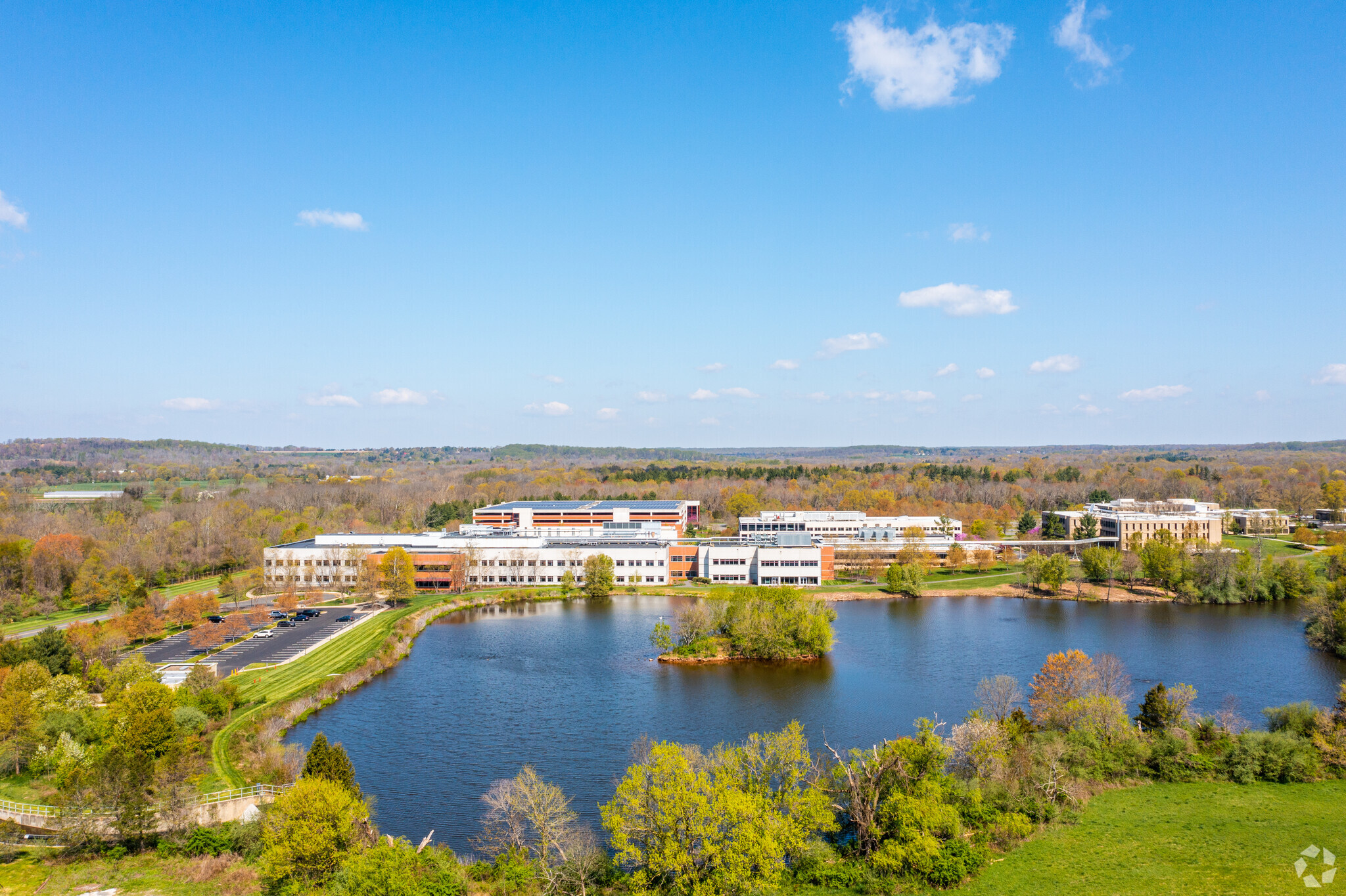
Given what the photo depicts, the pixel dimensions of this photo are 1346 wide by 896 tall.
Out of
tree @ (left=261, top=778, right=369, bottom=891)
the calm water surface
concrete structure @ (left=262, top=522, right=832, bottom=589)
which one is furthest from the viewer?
concrete structure @ (left=262, top=522, right=832, bottom=589)

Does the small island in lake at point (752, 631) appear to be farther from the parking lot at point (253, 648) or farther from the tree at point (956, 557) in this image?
the tree at point (956, 557)

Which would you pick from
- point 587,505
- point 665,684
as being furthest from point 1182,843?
point 587,505

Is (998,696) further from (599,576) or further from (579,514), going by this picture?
(579,514)

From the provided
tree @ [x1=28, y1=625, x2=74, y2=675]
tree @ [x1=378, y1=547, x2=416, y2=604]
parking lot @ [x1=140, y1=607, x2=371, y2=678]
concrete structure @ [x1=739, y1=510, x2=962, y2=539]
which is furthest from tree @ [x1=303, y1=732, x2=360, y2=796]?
concrete structure @ [x1=739, y1=510, x2=962, y2=539]

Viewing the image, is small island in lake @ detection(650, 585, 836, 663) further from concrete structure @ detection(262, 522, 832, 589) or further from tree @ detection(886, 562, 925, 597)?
concrete structure @ detection(262, 522, 832, 589)

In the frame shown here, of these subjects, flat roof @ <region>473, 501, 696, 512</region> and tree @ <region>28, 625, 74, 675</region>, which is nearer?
tree @ <region>28, 625, 74, 675</region>

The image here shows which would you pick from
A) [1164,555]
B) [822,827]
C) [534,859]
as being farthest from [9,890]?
[1164,555]

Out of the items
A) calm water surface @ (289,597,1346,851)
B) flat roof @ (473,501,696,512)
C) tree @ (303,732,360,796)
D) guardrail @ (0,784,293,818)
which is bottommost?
calm water surface @ (289,597,1346,851)
